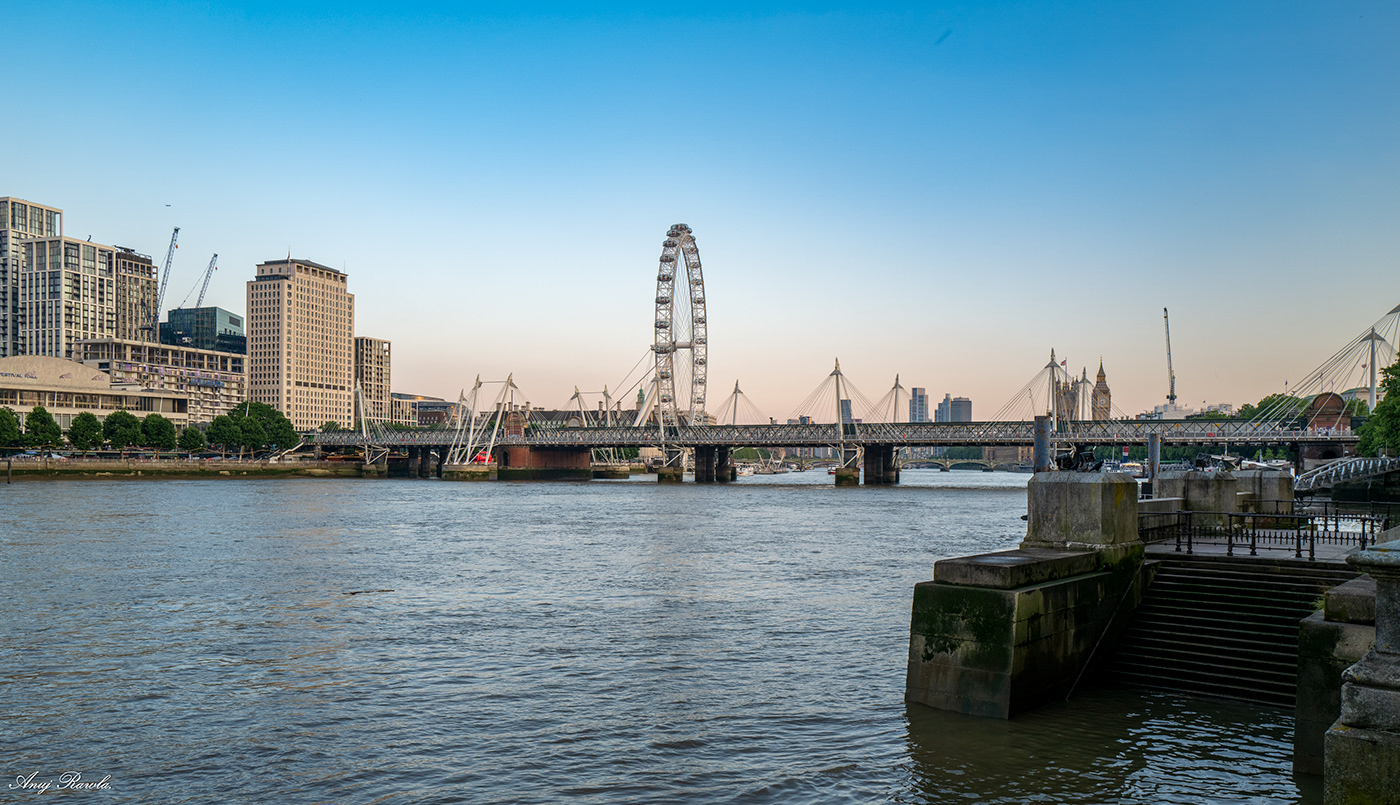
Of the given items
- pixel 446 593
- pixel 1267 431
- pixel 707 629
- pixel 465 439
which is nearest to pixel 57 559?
pixel 446 593

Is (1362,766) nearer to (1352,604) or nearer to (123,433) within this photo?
(1352,604)

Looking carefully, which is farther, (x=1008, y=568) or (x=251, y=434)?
(x=251, y=434)

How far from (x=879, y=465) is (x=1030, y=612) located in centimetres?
14451

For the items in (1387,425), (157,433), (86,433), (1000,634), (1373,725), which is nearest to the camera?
(1373,725)

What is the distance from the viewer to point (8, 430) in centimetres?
14638

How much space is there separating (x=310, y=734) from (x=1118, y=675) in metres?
15.5

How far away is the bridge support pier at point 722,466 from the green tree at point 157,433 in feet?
309

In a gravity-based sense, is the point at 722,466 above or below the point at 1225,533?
below

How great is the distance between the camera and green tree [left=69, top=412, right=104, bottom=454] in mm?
158250

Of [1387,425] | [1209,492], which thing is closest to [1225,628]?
[1209,492]

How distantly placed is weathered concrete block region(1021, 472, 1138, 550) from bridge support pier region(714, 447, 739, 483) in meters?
147

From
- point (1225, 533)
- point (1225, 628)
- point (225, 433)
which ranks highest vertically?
point (225, 433)

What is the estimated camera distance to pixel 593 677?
71.9 ft

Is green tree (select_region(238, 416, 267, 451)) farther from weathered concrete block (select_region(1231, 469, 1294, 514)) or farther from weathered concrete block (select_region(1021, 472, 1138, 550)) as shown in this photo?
weathered concrete block (select_region(1021, 472, 1138, 550))
